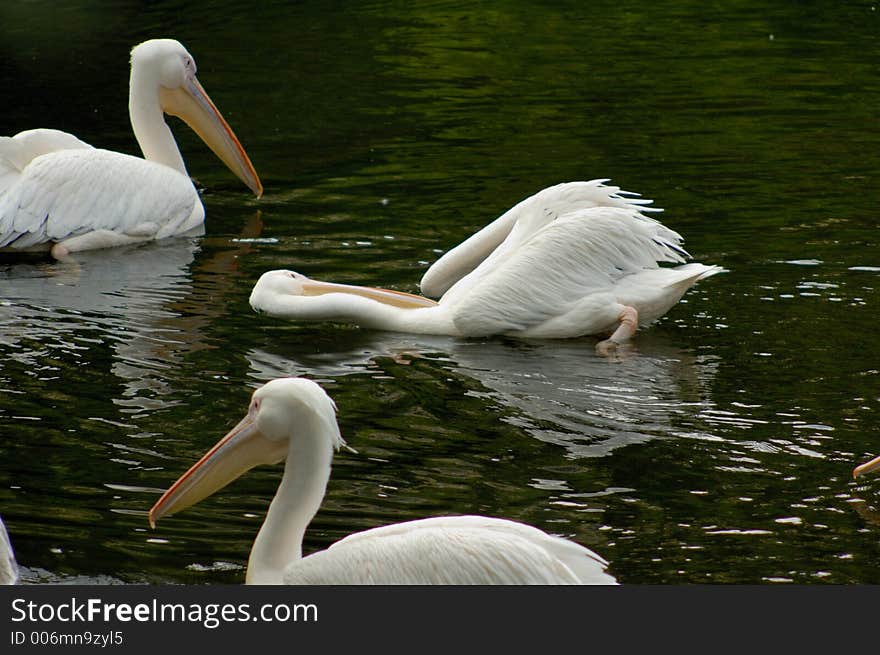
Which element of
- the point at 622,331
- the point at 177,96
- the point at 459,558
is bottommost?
the point at 622,331

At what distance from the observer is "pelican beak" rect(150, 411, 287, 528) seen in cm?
409

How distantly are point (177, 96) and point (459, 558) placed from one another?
5857 mm

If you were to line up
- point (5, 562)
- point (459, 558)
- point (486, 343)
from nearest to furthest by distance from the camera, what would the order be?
1. point (459, 558)
2. point (5, 562)
3. point (486, 343)

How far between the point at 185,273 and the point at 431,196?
1.70m

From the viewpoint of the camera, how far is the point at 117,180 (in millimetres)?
8336

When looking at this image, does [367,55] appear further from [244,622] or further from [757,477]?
[244,622]

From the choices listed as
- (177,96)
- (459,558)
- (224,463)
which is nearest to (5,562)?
(224,463)

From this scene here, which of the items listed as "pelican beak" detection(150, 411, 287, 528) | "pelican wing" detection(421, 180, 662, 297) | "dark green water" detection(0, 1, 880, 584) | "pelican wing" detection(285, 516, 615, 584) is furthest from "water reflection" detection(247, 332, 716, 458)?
"pelican wing" detection(285, 516, 615, 584)

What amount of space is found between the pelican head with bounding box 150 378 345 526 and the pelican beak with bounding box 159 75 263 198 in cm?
500

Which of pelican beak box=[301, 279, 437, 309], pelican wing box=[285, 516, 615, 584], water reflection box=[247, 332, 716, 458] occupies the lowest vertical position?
water reflection box=[247, 332, 716, 458]

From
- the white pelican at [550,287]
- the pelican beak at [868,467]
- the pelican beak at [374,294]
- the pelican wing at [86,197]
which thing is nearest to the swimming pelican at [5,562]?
the pelican beak at [868,467]

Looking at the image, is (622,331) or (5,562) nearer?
(5,562)

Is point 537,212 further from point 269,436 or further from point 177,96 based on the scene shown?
point 177,96

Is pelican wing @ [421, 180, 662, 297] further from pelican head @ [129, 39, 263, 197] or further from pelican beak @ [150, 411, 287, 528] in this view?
pelican beak @ [150, 411, 287, 528]
